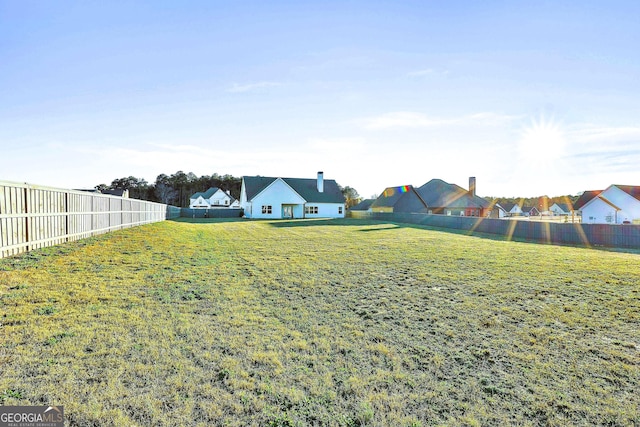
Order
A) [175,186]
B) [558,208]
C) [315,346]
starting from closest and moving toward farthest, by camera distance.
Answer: [315,346], [175,186], [558,208]

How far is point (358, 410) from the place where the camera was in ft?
10.4

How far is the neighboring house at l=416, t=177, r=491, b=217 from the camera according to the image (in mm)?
41625

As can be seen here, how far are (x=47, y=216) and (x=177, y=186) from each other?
82.6 meters

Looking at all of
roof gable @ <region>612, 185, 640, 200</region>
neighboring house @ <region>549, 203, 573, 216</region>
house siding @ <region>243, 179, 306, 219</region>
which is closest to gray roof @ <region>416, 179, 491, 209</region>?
roof gable @ <region>612, 185, 640, 200</region>

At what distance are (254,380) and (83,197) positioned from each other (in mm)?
11215

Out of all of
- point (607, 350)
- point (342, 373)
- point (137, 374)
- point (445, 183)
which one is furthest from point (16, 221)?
point (445, 183)

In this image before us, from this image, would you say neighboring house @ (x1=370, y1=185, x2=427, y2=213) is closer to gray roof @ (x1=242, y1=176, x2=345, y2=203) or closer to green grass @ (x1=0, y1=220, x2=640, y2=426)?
gray roof @ (x1=242, y1=176, x2=345, y2=203)

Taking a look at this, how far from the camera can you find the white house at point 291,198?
133 ft

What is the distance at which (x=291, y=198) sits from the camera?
41.8 meters

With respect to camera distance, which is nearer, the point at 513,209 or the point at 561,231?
the point at 561,231

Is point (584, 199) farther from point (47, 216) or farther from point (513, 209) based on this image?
point (513, 209)

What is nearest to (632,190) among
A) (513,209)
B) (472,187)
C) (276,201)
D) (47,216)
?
(472,187)

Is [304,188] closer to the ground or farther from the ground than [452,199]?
farther from the ground

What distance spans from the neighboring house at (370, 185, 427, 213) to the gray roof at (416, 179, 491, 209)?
875mm
